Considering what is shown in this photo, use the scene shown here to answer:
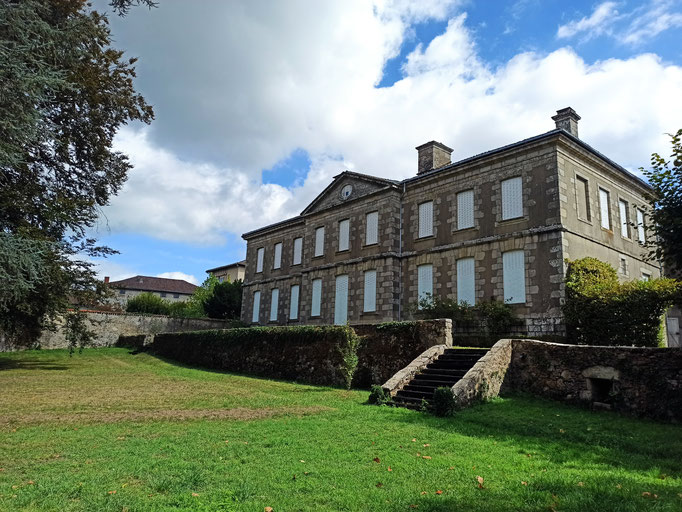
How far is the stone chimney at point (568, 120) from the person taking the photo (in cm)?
1791

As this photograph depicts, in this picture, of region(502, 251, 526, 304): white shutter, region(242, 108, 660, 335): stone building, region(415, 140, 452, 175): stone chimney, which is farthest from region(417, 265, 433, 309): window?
region(415, 140, 452, 175): stone chimney

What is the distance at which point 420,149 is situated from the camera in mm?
21812

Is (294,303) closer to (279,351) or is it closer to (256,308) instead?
(256,308)

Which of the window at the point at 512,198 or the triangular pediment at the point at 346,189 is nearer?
the window at the point at 512,198

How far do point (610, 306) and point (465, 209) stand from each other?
6612 mm

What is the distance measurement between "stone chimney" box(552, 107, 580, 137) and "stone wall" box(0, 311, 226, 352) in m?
23.3

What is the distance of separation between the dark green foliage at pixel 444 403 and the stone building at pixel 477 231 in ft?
25.7

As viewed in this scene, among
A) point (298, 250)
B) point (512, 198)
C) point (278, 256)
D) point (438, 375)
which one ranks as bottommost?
point (438, 375)

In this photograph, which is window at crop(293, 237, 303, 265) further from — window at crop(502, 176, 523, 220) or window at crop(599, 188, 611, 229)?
window at crop(599, 188, 611, 229)

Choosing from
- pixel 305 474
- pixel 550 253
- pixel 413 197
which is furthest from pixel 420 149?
pixel 305 474

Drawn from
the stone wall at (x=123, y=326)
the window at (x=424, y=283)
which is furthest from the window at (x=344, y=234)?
the stone wall at (x=123, y=326)

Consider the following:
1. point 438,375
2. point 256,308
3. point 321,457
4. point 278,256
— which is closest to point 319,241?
point 278,256

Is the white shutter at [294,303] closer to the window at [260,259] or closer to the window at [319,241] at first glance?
the window at [319,241]

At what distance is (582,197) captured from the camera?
1703 cm
